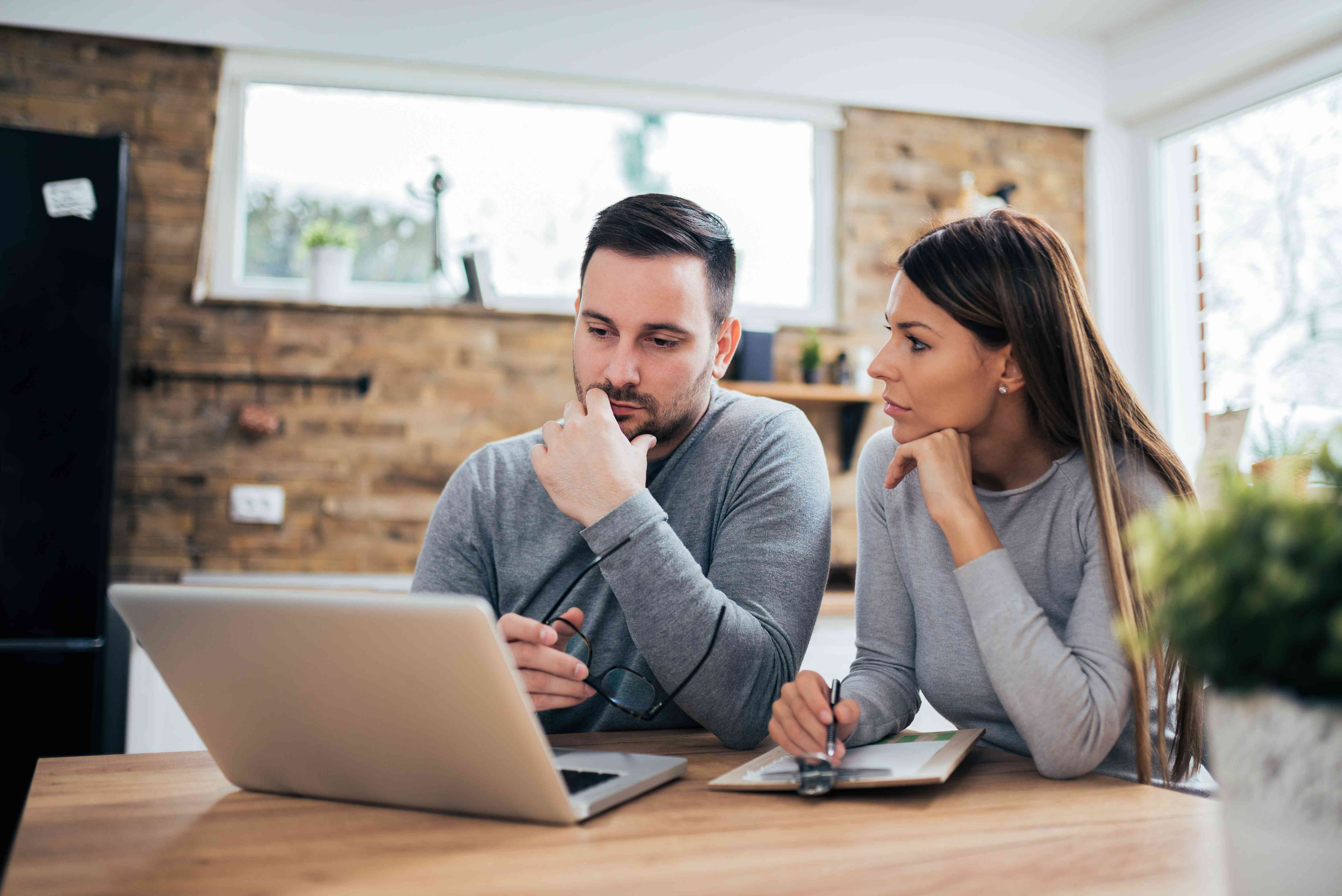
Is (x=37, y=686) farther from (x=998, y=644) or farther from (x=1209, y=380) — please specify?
(x=1209, y=380)

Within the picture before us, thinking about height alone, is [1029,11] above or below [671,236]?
above

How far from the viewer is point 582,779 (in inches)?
32.1

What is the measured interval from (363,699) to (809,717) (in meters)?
0.41

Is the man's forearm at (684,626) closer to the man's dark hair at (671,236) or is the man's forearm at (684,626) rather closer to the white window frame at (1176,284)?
the man's dark hair at (671,236)

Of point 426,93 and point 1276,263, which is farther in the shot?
point 426,93

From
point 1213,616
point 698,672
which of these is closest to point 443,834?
point 698,672

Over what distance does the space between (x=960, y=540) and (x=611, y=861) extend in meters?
0.54

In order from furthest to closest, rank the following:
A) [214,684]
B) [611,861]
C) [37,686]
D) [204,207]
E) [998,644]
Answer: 1. [204,207]
2. [37,686]
3. [998,644]
4. [214,684]
5. [611,861]

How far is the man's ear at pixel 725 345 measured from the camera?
148cm

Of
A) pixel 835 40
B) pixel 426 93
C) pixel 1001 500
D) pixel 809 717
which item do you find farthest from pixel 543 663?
pixel 835 40

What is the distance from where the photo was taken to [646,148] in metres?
3.36

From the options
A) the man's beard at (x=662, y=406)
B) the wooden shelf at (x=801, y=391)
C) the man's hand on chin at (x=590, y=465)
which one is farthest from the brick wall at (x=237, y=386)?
the man's hand on chin at (x=590, y=465)

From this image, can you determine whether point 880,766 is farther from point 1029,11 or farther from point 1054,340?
point 1029,11

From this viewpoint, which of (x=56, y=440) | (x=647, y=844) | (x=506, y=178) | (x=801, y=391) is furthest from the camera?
(x=506, y=178)
